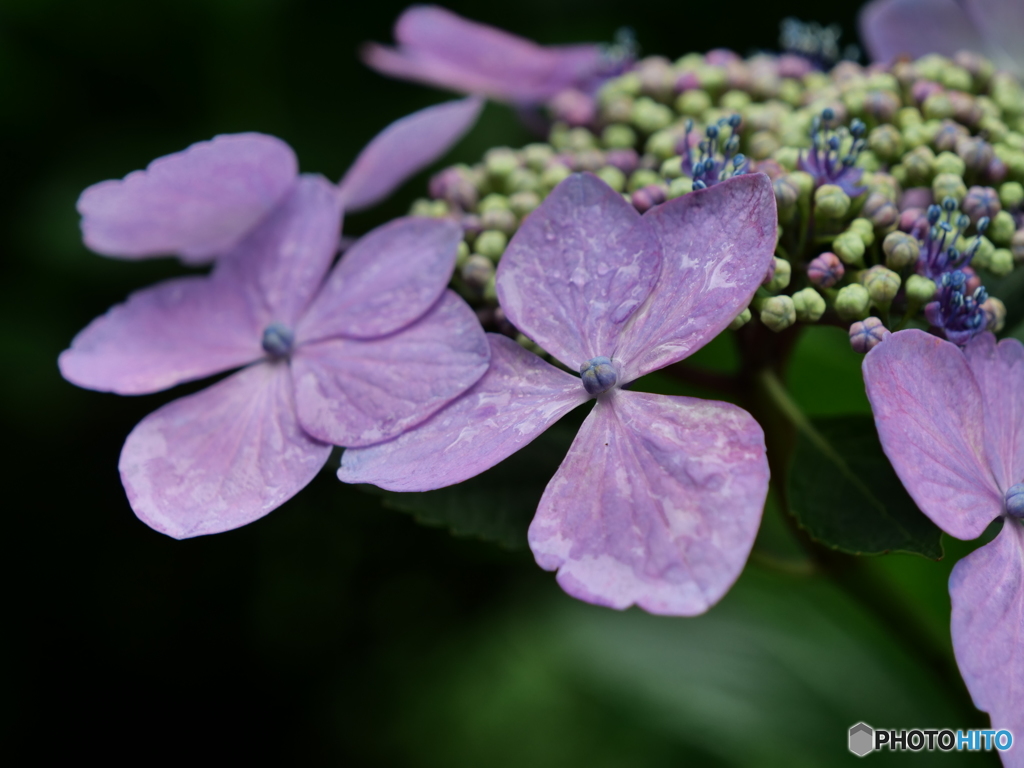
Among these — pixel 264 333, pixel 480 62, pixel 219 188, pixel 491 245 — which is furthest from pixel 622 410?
pixel 480 62

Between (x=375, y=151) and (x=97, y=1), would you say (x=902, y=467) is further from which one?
(x=97, y=1)

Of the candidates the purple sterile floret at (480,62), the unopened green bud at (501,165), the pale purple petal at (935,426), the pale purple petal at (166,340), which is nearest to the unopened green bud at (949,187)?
the pale purple petal at (935,426)

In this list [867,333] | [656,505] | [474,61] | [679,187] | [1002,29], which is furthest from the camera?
[474,61]

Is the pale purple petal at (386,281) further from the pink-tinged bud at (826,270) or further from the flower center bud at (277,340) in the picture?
the pink-tinged bud at (826,270)

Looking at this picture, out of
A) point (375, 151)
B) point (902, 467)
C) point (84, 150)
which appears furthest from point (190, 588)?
point (902, 467)

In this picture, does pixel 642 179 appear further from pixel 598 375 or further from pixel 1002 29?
pixel 1002 29

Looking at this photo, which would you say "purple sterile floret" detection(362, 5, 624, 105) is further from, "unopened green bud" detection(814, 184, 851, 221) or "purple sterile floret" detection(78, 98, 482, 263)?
"unopened green bud" detection(814, 184, 851, 221)

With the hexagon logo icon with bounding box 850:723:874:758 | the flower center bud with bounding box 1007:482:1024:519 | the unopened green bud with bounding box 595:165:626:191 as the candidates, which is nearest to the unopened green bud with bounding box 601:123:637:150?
the unopened green bud with bounding box 595:165:626:191
